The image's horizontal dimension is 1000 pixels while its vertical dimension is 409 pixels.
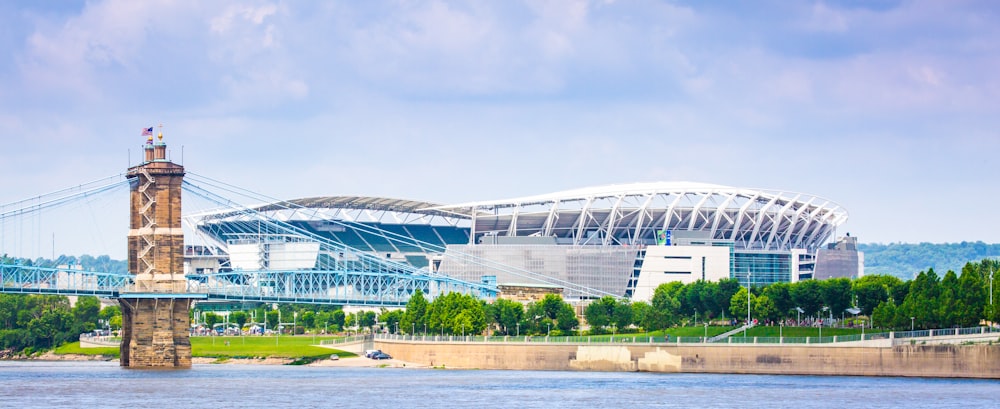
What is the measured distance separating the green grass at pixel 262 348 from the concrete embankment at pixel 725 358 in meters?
20.5

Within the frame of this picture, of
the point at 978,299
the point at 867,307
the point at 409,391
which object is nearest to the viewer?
the point at 409,391

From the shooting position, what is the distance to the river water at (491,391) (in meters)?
98.3

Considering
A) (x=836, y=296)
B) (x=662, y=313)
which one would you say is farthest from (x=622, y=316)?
(x=836, y=296)

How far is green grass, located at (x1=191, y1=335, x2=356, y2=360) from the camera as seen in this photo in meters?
173

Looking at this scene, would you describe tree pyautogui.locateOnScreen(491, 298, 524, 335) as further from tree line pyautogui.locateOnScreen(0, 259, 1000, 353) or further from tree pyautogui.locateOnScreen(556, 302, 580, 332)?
tree pyautogui.locateOnScreen(556, 302, 580, 332)

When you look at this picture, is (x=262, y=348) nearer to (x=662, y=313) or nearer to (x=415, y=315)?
(x=415, y=315)

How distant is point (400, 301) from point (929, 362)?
93747mm

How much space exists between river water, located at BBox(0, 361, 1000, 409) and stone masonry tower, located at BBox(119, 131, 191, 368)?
10804mm

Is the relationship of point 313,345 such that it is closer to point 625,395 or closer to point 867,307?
point 867,307

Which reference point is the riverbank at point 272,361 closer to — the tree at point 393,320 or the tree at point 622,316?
the tree at point 393,320

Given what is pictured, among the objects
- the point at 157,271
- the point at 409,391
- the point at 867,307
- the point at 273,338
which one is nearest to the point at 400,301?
the point at 273,338

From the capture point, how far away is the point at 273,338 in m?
194

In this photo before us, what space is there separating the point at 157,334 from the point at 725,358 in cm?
5317

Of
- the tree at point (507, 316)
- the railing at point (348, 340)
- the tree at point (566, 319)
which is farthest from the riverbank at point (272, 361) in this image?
the tree at point (566, 319)
